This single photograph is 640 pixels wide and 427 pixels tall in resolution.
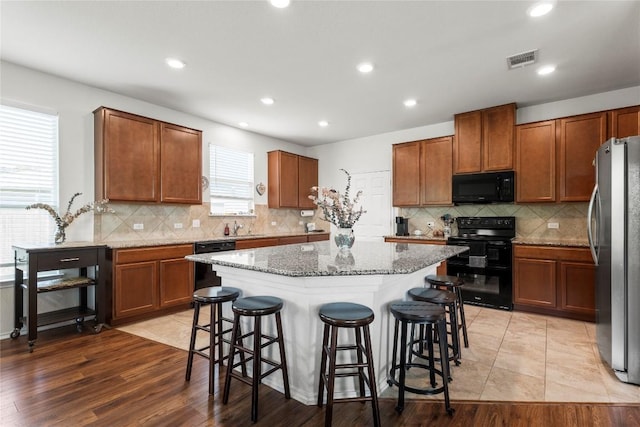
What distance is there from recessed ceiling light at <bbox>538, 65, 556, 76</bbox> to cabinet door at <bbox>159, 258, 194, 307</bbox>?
15.2 ft

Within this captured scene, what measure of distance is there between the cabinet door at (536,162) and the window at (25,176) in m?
5.70

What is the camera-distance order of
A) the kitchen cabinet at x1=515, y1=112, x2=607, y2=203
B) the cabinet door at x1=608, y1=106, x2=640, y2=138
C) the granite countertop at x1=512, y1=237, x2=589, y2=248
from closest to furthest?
the cabinet door at x1=608, y1=106, x2=640, y2=138
the granite countertop at x1=512, y1=237, x2=589, y2=248
the kitchen cabinet at x1=515, y1=112, x2=607, y2=203

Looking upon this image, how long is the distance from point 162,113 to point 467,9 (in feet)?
13.0

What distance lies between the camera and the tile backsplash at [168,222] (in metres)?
3.99

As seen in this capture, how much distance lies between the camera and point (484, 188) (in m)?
4.49

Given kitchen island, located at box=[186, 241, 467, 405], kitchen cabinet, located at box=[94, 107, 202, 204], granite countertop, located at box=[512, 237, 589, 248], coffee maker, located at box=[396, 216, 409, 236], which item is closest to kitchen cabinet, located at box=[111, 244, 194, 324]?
kitchen cabinet, located at box=[94, 107, 202, 204]

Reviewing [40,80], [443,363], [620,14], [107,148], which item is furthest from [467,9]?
[40,80]

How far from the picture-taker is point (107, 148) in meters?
3.68

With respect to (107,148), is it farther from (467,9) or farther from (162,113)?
(467,9)

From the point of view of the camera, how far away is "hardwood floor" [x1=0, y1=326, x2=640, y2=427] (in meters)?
1.91

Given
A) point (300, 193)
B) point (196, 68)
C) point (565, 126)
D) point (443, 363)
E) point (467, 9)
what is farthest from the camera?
point (300, 193)

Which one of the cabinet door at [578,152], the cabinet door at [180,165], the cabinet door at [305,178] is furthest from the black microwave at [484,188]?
the cabinet door at [180,165]

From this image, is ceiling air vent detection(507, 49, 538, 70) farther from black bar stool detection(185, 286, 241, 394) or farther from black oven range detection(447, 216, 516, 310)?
black bar stool detection(185, 286, 241, 394)

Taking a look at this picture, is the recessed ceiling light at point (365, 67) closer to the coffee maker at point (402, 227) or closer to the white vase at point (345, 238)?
the white vase at point (345, 238)
